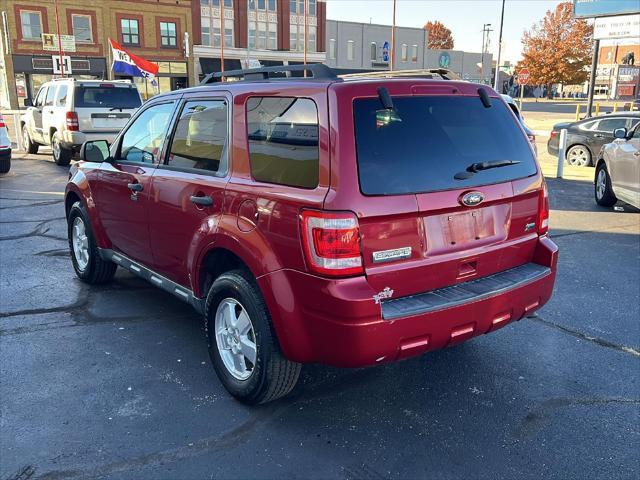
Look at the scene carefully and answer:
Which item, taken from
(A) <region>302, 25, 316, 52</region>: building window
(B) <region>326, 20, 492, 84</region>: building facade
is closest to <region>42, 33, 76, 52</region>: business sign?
(A) <region>302, 25, 316, 52</region>: building window

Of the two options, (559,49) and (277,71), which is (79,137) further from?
(559,49)

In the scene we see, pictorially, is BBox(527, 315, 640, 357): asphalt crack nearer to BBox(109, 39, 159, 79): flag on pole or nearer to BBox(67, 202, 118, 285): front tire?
BBox(67, 202, 118, 285): front tire

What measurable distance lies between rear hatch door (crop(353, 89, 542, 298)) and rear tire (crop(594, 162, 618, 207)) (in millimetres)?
6943

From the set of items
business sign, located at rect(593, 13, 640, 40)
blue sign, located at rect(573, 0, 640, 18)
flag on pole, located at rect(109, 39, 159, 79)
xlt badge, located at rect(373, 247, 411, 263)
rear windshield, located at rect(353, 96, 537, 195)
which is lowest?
xlt badge, located at rect(373, 247, 411, 263)

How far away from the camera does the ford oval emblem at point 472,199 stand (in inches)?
129

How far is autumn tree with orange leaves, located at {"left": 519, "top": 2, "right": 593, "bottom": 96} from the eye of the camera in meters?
66.8

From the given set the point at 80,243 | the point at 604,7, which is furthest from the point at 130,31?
the point at 80,243

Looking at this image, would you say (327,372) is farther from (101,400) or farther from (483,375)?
(101,400)

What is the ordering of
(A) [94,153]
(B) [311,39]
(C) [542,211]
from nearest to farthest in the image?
1. (C) [542,211]
2. (A) [94,153]
3. (B) [311,39]

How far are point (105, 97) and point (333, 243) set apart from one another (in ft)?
41.3

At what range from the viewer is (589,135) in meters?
14.2

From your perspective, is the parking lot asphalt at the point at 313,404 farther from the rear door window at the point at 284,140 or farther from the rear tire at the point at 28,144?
the rear tire at the point at 28,144

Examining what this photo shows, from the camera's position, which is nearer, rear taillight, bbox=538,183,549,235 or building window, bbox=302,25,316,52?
rear taillight, bbox=538,183,549,235

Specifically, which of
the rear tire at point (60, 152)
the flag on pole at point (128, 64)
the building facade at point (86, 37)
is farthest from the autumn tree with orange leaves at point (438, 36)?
the rear tire at point (60, 152)
